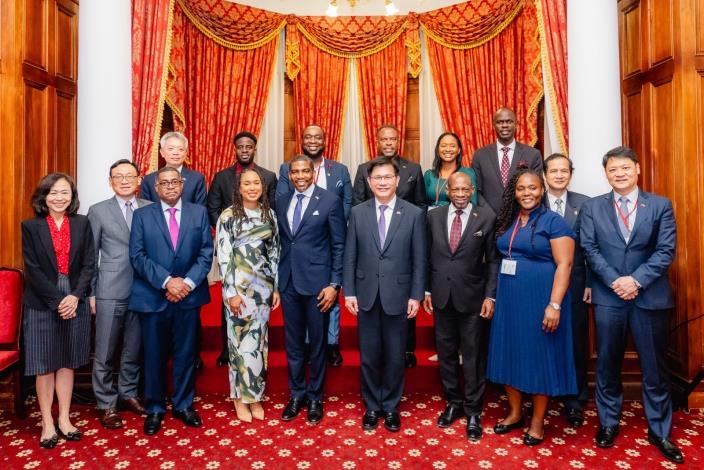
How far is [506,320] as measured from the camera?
304 cm

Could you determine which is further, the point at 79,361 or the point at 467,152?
the point at 467,152

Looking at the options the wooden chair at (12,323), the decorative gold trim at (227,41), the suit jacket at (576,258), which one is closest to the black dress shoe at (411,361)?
the suit jacket at (576,258)

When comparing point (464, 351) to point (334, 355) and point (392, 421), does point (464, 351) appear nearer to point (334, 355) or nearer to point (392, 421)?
point (392, 421)

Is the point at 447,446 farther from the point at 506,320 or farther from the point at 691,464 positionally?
the point at 691,464

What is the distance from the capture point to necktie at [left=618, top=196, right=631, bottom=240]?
118 inches

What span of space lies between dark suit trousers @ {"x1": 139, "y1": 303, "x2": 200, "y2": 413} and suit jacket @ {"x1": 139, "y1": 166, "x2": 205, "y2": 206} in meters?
0.88

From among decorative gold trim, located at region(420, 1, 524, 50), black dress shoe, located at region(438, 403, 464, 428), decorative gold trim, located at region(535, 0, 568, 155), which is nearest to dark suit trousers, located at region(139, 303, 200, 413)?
black dress shoe, located at region(438, 403, 464, 428)

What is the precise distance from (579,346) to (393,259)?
1386mm

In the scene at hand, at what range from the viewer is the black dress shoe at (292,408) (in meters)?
3.36

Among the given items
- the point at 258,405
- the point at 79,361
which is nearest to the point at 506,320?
the point at 258,405

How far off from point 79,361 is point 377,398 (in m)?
1.90

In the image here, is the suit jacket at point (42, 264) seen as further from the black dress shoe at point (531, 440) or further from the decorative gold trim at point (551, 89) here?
the decorative gold trim at point (551, 89)

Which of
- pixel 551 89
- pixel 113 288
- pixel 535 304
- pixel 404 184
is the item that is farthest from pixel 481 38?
pixel 113 288

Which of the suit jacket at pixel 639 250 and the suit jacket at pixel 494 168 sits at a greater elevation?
the suit jacket at pixel 494 168
